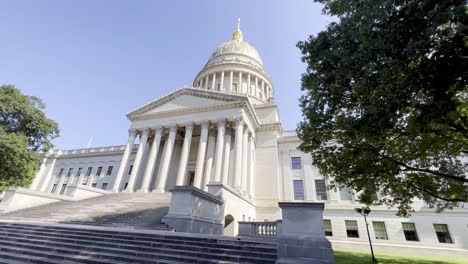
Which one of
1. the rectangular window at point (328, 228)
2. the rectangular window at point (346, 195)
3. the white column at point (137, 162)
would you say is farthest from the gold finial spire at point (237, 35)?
the rectangular window at point (328, 228)

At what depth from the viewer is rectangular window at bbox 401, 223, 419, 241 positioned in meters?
20.5

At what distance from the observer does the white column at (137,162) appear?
75.4ft

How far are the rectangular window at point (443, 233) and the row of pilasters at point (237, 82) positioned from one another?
29.5 meters

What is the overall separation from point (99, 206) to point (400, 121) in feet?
66.2

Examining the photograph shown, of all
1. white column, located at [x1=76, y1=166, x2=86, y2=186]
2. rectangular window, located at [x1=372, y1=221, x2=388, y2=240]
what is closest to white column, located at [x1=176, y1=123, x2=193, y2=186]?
rectangular window, located at [x1=372, y1=221, x2=388, y2=240]

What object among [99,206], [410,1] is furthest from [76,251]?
[410,1]

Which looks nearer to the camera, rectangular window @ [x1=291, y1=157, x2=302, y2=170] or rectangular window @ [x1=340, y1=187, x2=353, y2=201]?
rectangular window @ [x1=340, y1=187, x2=353, y2=201]

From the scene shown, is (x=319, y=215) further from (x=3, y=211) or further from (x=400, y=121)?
(x=3, y=211)

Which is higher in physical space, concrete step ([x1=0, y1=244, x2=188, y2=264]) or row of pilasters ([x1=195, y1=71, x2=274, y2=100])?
row of pilasters ([x1=195, y1=71, x2=274, y2=100])

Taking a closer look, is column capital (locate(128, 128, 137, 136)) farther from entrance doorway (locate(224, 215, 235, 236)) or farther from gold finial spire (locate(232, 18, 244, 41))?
gold finial spire (locate(232, 18, 244, 41))

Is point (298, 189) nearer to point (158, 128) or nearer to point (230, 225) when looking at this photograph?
point (230, 225)

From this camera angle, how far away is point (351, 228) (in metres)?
22.2

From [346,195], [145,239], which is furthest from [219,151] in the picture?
[346,195]

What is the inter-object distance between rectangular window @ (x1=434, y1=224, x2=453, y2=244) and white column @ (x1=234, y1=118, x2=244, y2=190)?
19386 mm
